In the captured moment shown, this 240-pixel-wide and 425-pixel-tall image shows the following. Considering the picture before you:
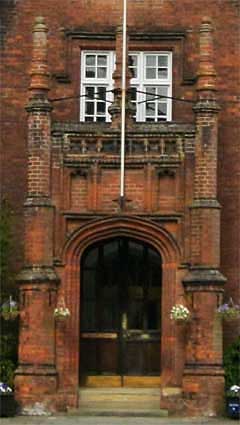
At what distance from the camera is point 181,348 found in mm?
22578

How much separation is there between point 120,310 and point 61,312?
1847 mm

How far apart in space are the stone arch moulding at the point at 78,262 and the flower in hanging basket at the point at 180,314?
584 millimetres

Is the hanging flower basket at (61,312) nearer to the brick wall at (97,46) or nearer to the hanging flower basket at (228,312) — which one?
the brick wall at (97,46)

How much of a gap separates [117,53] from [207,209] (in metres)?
3.89

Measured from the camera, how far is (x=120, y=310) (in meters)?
23.6

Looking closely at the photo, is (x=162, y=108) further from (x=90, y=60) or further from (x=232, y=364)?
(x=232, y=364)

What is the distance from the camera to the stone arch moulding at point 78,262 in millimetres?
22672

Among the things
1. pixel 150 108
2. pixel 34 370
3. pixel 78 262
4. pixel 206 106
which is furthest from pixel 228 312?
pixel 150 108

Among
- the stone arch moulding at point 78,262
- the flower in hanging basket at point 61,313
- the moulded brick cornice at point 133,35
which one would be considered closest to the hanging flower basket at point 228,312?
the stone arch moulding at point 78,262

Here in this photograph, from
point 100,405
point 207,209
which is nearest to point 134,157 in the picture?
point 207,209

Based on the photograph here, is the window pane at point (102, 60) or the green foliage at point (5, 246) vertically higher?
the window pane at point (102, 60)

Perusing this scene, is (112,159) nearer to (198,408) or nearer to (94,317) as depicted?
(94,317)

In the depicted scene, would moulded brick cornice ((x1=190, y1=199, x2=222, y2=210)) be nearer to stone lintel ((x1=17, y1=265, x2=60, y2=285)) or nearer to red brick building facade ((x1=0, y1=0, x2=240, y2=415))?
red brick building facade ((x1=0, y1=0, x2=240, y2=415))

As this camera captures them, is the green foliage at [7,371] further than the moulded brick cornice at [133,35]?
No
